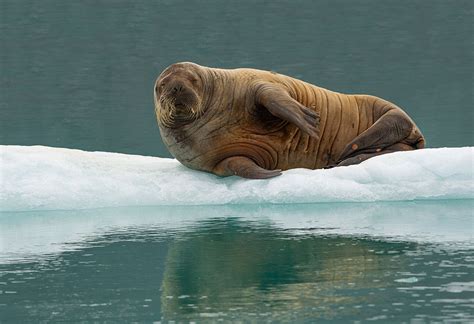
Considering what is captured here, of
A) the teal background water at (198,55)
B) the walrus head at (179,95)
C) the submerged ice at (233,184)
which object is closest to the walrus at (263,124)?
the walrus head at (179,95)

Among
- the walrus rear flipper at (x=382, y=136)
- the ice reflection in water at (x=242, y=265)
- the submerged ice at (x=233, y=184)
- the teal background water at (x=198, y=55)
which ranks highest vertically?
the teal background water at (x=198, y=55)

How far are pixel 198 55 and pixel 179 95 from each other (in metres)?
28.9

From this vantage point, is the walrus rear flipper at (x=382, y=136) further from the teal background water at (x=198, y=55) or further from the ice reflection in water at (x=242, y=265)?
the teal background water at (x=198, y=55)

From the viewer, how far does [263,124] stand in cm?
1161

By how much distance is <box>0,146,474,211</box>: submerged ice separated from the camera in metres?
10.9

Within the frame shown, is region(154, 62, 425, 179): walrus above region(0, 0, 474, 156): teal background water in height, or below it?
below

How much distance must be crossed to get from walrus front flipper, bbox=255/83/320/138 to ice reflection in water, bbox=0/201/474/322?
31.9 inches

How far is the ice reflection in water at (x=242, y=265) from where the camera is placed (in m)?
6.79

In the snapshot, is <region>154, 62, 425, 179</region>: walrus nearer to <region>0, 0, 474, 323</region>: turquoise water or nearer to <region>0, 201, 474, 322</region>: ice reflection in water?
<region>0, 0, 474, 323</region>: turquoise water

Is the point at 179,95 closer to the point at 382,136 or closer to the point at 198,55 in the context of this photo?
the point at 382,136

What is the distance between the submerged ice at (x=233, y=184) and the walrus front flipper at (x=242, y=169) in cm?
7

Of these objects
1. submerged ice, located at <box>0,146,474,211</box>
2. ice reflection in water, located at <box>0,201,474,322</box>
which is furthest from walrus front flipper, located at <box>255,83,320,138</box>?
ice reflection in water, located at <box>0,201,474,322</box>

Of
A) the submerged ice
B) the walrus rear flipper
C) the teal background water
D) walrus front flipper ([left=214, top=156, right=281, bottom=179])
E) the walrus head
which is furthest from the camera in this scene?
the teal background water

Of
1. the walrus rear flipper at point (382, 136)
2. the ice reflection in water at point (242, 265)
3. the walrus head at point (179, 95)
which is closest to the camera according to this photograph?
the ice reflection in water at point (242, 265)
